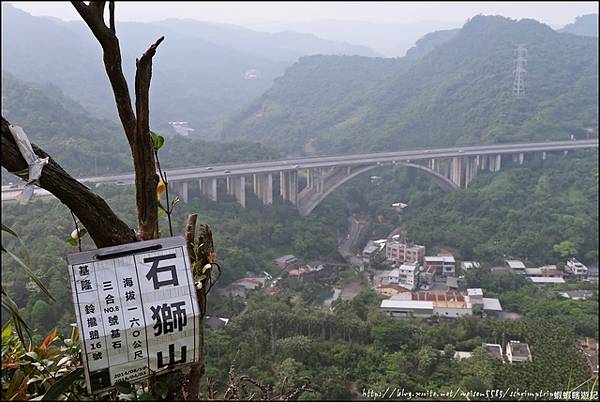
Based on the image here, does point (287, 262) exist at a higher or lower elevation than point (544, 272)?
higher

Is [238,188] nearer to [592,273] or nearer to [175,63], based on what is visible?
[592,273]

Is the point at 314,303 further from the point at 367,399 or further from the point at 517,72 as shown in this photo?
the point at 517,72

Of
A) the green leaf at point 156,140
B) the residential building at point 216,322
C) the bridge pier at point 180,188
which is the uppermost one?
the green leaf at point 156,140

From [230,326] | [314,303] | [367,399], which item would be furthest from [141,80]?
[314,303]

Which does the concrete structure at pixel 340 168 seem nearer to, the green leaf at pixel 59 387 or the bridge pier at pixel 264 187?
the bridge pier at pixel 264 187

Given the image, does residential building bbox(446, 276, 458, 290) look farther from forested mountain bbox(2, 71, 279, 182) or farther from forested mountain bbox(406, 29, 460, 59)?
forested mountain bbox(406, 29, 460, 59)

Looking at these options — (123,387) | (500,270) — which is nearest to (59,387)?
(123,387)

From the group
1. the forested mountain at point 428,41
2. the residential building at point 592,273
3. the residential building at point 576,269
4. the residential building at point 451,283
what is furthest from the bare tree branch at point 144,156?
the forested mountain at point 428,41
